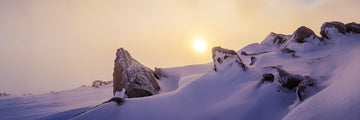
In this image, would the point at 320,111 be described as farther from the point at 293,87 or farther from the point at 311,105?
the point at 293,87

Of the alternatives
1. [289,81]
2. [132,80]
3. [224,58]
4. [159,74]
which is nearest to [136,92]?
[132,80]

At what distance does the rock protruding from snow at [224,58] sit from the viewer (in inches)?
257

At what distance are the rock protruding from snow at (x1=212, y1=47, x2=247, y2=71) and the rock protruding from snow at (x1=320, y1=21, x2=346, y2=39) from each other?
3358 mm

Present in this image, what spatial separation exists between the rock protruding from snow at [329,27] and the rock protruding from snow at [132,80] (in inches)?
240

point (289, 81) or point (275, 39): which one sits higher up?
point (275, 39)

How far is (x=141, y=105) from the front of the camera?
16.2 ft

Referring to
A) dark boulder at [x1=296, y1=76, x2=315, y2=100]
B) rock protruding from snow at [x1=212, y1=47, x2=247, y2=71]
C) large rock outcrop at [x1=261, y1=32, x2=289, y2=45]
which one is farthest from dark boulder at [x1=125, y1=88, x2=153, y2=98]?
large rock outcrop at [x1=261, y1=32, x2=289, y2=45]

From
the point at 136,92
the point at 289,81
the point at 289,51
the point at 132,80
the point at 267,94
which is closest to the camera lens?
the point at 267,94

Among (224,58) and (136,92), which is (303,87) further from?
(136,92)

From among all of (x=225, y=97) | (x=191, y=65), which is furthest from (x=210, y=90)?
(x=191, y=65)

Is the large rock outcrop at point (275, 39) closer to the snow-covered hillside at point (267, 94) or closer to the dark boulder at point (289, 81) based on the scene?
the snow-covered hillside at point (267, 94)

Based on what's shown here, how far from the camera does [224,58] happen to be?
700 cm

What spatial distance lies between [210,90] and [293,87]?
181cm

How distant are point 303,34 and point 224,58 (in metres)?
3.63
